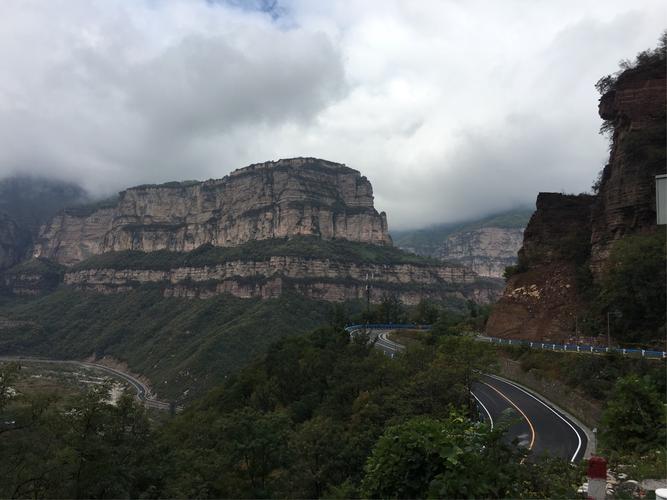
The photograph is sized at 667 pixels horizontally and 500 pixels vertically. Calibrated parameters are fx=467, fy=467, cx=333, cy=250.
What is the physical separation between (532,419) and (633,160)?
2471cm

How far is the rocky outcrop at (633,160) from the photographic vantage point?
126ft

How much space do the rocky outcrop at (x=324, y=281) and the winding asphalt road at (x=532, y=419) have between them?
117536mm

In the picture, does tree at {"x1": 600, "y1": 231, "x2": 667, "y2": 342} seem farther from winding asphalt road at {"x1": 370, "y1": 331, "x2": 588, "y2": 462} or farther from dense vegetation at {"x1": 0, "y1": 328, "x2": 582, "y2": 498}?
dense vegetation at {"x1": 0, "y1": 328, "x2": 582, "y2": 498}

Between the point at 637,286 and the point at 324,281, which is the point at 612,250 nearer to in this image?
the point at 637,286

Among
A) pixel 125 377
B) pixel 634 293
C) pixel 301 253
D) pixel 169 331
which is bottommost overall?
pixel 125 377

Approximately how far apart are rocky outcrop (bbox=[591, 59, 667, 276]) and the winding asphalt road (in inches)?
580

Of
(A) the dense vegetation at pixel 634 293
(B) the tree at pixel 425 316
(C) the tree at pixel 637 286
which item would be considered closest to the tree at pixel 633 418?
(A) the dense vegetation at pixel 634 293

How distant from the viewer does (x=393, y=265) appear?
7200 inches

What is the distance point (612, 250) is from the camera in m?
39.3

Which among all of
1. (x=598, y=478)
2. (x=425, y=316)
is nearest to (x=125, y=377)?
(x=425, y=316)

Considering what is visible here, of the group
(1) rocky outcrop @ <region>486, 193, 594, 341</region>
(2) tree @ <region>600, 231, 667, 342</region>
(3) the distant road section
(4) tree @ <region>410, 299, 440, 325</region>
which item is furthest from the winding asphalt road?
(3) the distant road section

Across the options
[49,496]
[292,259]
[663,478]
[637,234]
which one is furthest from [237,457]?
[292,259]

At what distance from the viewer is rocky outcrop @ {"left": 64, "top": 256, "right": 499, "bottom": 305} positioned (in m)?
158

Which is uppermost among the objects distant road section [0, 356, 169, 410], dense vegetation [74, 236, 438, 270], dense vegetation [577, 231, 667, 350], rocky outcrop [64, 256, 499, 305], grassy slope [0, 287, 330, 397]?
dense vegetation [74, 236, 438, 270]
